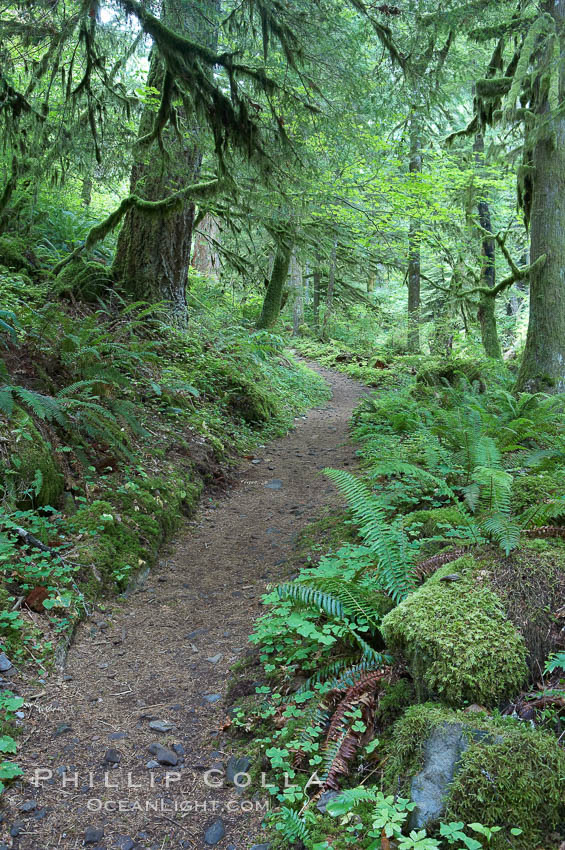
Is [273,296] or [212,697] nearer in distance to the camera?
[212,697]

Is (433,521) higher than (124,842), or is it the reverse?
(433,521)

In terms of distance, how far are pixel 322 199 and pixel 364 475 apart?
5.40 meters

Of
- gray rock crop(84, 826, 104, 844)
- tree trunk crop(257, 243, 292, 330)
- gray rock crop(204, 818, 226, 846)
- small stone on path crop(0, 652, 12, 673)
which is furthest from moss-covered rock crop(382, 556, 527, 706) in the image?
tree trunk crop(257, 243, 292, 330)

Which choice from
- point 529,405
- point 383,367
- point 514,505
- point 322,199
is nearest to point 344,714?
point 514,505

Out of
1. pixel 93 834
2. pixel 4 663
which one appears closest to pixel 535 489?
pixel 93 834

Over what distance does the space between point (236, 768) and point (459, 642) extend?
4.09ft

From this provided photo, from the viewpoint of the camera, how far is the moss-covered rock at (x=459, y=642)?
83.3 inches

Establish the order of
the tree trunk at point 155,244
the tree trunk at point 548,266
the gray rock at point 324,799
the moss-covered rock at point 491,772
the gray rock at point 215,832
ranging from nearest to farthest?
the moss-covered rock at point 491,772 < the gray rock at point 324,799 < the gray rock at point 215,832 < the tree trunk at point 548,266 < the tree trunk at point 155,244

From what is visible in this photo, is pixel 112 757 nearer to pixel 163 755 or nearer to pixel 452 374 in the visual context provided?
pixel 163 755

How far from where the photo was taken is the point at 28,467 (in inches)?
171

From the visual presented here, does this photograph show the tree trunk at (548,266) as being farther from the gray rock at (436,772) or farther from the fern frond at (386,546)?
the gray rock at (436,772)

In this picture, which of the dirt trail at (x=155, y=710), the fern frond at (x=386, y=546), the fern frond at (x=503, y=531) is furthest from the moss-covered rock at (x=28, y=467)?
the fern frond at (x=503, y=531)

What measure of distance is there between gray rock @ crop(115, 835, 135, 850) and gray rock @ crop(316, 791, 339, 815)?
783 mm

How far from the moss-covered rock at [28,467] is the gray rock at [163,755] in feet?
7.07
